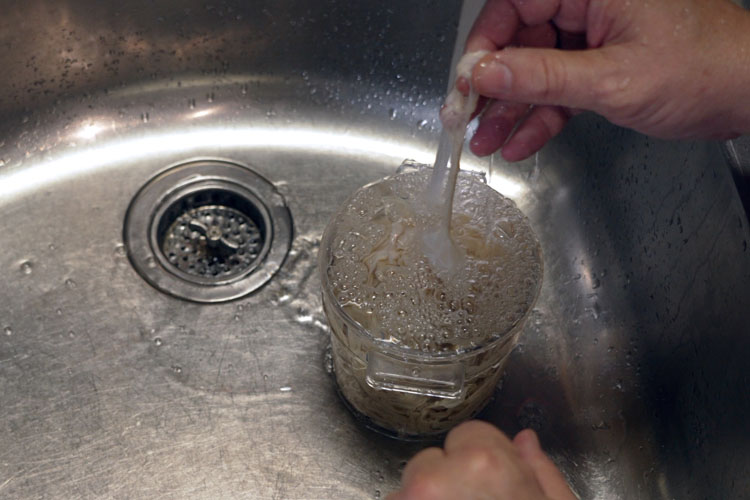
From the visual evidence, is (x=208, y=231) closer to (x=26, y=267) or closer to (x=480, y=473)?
(x=26, y=267)

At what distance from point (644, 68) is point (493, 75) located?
0.12m

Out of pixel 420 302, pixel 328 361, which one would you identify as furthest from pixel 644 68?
pixel 328 361

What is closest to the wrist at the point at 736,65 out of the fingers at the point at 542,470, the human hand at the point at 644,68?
the human hand at the point at 644,68

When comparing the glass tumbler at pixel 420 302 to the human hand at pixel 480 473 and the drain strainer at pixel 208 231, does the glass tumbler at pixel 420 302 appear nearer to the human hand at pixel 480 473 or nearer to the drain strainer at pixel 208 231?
the human hand at pixel 480 473

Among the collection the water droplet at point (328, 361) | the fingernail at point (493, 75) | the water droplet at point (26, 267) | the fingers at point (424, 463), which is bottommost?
the water droplet at point (328, 361)

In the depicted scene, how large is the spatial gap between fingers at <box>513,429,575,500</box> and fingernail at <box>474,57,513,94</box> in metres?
0.25

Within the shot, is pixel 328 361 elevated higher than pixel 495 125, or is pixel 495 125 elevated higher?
pixel 495 125

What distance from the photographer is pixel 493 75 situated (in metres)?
0.53

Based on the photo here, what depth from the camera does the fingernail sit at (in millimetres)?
534

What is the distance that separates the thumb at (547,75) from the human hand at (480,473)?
24 cm

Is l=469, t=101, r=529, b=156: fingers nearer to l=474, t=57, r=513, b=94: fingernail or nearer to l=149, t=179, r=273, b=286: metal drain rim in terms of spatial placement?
l=474, t=57, r=513, b=94: fingernail

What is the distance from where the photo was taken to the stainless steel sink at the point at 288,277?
0.68 m

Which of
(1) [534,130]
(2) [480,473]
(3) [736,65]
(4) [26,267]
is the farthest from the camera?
(4) [26,267]

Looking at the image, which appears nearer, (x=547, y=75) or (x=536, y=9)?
(x=547, y=75)
